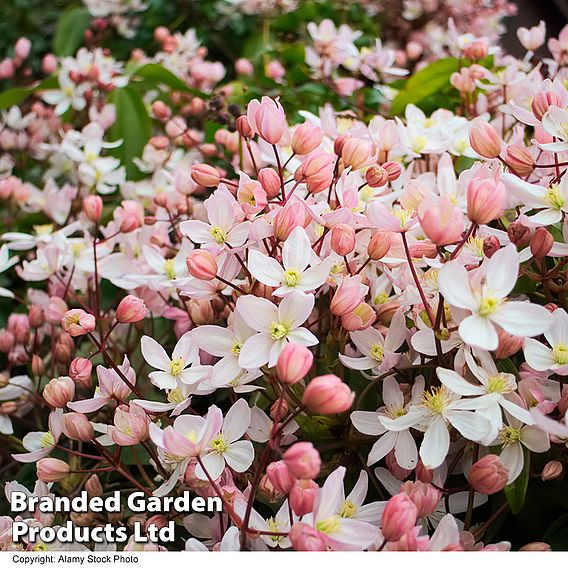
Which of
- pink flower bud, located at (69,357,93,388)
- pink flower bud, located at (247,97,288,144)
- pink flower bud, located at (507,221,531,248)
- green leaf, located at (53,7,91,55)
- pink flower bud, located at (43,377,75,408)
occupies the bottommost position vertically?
green leaf, located at (53,7,91,55)

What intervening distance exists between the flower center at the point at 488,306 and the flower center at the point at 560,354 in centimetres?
4

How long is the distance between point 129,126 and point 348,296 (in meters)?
0.48

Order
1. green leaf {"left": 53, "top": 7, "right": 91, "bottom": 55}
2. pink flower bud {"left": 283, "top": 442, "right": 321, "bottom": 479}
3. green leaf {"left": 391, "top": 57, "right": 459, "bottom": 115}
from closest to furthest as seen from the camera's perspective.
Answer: pink flower bud {"left": 283, "top": 442, "right": 321, "bottom": 479} → green leaf {"left": 391, "top": 57, "right": 459, "bottom": 115} → green leaf {"left": 53, "top": 7, "right": 91, "bottom": 55}

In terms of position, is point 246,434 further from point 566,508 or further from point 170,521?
point 566,508

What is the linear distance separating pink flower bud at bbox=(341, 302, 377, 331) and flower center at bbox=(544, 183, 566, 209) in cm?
11

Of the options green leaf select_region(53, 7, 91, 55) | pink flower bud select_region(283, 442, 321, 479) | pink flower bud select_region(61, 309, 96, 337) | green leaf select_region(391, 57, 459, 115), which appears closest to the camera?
pink flower bud select_region(283, 442, 321, 479)

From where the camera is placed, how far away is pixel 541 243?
34cm

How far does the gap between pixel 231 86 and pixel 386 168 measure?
45 cm

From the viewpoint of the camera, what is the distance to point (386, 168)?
405mm

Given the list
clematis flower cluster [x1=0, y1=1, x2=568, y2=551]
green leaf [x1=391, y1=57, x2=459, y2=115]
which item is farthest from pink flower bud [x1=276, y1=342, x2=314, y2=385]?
green leaf [x1=391, y1=57, x2=459, y2=115]

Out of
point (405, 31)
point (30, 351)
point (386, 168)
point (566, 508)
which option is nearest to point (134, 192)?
point (30, 351)

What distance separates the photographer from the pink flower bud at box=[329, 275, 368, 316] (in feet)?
1.09

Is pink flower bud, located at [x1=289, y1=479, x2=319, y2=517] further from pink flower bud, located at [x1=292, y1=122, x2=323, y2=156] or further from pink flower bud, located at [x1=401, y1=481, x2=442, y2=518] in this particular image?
pink flower bud, located at [x1=292, y1=122, x2=323, y2=156]

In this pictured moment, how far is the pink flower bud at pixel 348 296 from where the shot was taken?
33 centimetres
